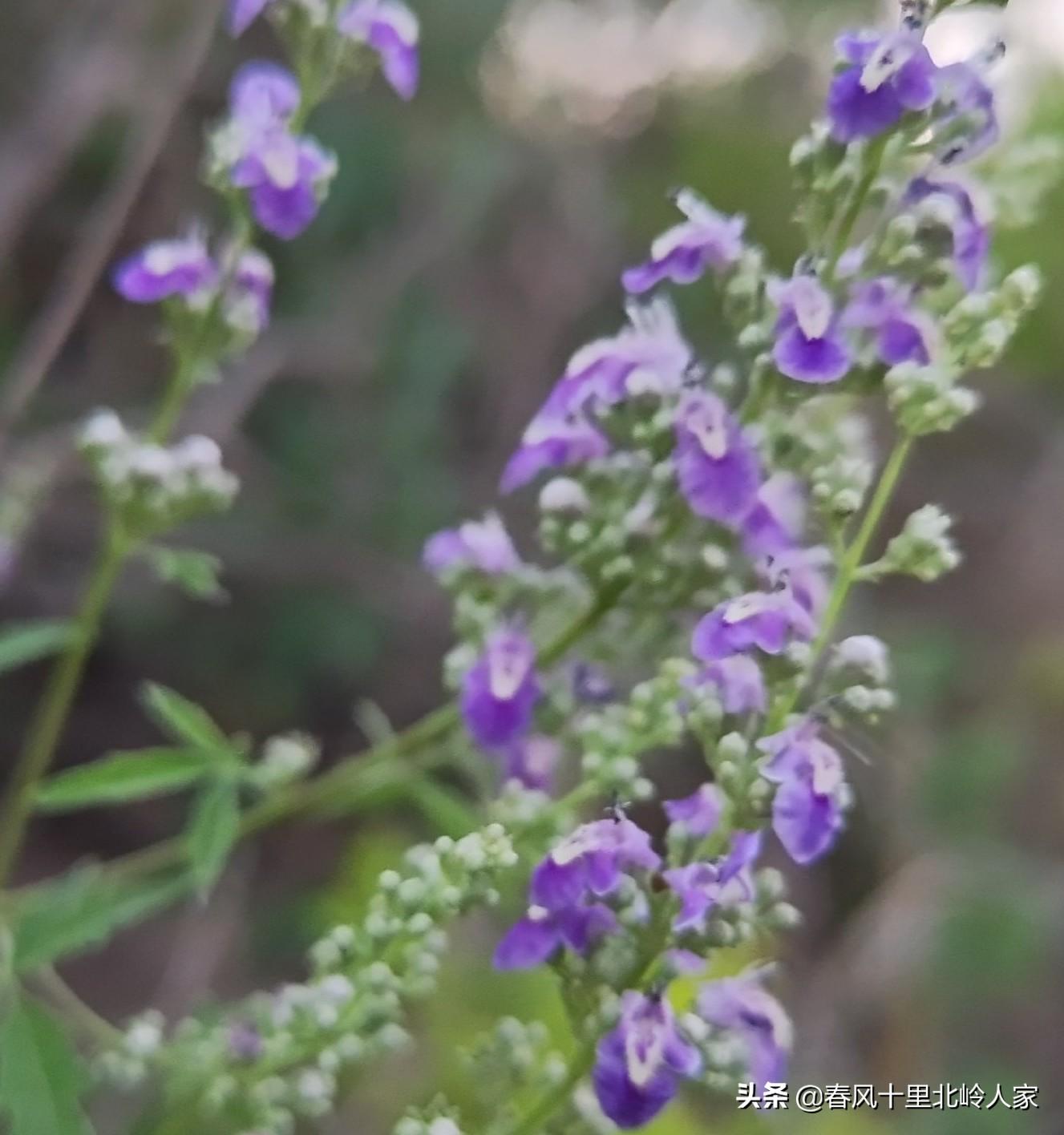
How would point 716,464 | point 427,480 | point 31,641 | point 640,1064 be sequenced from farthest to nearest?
point 427,480
point 31,641
point 716,464
point 640,1064

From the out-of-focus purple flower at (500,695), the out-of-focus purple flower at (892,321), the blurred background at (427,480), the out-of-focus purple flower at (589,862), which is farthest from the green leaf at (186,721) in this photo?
the blurred background at (427,480)

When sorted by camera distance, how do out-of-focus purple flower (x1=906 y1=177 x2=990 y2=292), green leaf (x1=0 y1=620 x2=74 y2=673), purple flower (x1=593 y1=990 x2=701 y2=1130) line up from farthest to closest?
green leaf (x1=0 y1=620 x2=74 y2=673) → out-of-focus purple flower (x1=906 y1=177 x2=990 y2=292) → purple flower (x1=593 y1=990 x2=701 y2=1130)

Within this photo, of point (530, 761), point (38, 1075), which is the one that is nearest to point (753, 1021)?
point (530, 761)

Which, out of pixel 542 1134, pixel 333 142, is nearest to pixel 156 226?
pixel 333 142

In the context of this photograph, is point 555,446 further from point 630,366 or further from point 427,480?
point 427,480

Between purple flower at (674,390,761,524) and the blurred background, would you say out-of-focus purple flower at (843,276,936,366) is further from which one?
the blurred background

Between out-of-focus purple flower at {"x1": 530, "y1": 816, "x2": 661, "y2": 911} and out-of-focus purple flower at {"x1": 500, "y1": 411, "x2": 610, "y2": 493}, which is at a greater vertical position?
out-of-focus purple flower at {"x1": 500, "y1": 411, "x2": 610, "y2": 493}

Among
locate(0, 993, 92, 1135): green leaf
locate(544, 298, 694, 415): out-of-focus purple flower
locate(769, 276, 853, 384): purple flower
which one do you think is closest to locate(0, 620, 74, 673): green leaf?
locate(0, 993, 92, 1135): green leaf
